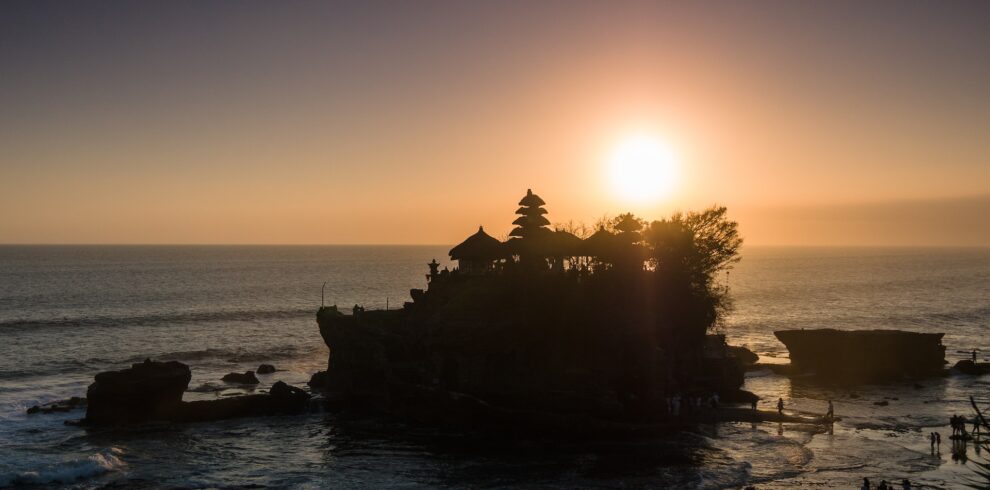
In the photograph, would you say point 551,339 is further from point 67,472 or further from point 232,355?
point 232,355

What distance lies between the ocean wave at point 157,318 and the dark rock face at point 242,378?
41.7 m

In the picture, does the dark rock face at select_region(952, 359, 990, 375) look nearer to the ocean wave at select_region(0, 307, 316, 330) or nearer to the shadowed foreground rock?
the shadowed foreground rock

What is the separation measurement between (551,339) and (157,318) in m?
74.8

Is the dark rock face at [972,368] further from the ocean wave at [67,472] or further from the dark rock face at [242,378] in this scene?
the ocean wave at [67,472]

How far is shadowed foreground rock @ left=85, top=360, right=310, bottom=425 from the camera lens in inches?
1828

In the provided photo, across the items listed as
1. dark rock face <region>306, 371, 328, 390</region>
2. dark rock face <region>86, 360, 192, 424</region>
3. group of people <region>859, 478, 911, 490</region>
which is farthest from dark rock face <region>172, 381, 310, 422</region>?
group of people <region>859, 478, 911, 490</region>

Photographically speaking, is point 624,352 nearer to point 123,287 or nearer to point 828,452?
point 828,452

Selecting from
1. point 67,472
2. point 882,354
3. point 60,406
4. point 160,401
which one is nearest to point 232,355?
point 60,406

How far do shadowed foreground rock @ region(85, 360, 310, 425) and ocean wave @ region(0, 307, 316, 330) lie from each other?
5209cm

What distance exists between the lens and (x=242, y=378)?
60.9 metres

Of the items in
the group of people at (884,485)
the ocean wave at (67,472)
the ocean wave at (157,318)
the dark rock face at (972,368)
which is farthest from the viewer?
the ocean wave at (157,318)

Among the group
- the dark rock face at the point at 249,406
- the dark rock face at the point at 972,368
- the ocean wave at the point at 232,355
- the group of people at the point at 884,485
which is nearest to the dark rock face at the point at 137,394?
the dark rock face at the point at 249,406

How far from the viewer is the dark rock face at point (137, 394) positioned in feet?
152

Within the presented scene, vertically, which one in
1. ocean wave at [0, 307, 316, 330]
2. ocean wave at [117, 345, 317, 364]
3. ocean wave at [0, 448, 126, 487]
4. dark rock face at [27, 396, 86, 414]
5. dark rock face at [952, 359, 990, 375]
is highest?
dark rock face at [952, 359, 990, 375]
